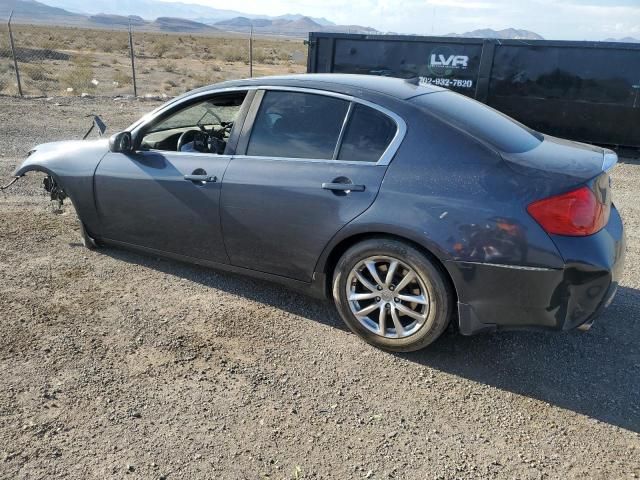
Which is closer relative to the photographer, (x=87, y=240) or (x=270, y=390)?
(x=270, y=390)

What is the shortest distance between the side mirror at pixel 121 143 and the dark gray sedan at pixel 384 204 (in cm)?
1

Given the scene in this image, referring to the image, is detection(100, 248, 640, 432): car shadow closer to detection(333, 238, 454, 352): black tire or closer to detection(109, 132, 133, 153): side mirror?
detection(333, 238, 454, 352): black tire

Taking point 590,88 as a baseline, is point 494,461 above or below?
below

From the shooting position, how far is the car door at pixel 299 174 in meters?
3.50

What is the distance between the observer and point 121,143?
4.36 meters

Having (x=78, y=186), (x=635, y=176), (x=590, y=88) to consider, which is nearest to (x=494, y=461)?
(x=78, y=186)

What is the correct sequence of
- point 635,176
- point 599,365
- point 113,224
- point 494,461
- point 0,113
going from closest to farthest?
point 494,461 → point 599,365 → point 113,224 → point 635,176 → point 0,113

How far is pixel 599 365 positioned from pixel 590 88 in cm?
816

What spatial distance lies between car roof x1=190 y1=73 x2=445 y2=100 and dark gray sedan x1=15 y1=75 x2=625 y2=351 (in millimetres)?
15

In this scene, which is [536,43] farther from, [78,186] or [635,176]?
[78,186]

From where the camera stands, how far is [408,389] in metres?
3.27

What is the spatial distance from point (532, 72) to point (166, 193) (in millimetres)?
8591

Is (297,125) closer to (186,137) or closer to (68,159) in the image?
(186,137)

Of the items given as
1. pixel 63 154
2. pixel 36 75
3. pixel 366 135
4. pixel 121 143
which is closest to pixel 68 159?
pixel 63 154
